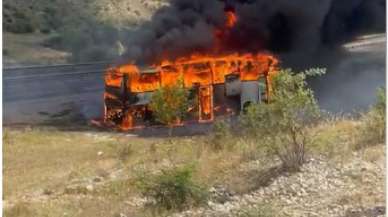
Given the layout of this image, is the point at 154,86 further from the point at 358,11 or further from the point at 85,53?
the point at 358,11

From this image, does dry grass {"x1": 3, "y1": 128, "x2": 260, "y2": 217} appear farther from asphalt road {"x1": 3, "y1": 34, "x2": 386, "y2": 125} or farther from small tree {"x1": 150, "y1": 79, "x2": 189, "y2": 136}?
asphalt road {"x1": 3, "y1": 34, "x2": 386, "y2": 125}

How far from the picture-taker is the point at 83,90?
552 cm

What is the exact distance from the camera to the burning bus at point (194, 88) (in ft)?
15.4

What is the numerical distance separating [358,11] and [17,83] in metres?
3.73

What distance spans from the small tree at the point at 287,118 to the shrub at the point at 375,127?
0.47m

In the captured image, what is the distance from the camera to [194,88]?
4.73 m

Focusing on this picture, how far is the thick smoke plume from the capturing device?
7.00 m

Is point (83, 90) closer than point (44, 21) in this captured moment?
Yes

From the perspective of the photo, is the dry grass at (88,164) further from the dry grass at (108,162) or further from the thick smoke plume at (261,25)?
the thick smoke plume at (261,25)

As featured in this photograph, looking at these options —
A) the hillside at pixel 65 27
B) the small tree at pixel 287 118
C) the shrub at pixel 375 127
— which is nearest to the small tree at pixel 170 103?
the small tree at pixel 287 118

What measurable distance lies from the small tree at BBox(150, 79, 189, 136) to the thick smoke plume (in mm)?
1945

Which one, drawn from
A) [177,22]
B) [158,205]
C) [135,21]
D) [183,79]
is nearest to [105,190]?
[158,205]

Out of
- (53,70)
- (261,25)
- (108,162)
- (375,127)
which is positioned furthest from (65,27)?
(375,127)

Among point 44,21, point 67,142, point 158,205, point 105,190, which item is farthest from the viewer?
point 44,21
